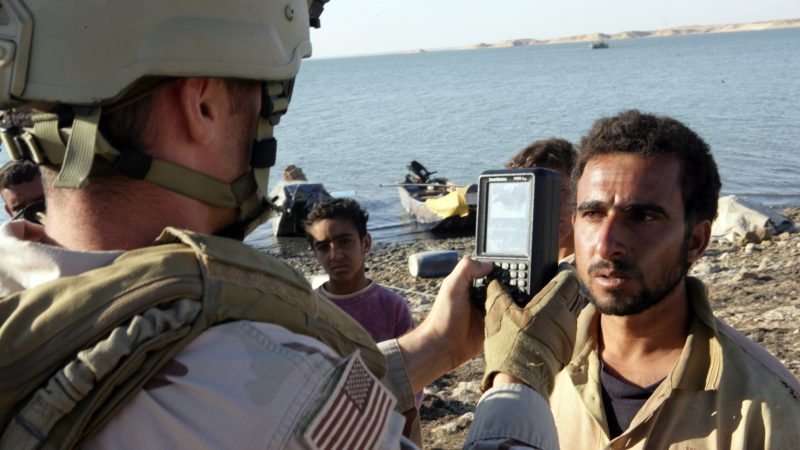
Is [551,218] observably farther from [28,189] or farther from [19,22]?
[28,189]

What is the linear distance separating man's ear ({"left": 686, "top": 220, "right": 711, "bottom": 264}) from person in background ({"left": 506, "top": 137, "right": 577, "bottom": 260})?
225 cm

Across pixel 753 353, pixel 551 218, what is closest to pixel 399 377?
pixel 551 218

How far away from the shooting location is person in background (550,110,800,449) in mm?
3225

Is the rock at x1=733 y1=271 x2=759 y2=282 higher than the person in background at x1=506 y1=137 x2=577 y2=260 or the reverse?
the reverse

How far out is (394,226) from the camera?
25531 millimetres

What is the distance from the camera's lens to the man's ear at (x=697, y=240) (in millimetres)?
3697

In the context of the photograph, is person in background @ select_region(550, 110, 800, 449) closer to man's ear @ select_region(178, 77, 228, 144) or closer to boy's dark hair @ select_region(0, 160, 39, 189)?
man's ear @ select_region(178, 77, 228, 144)

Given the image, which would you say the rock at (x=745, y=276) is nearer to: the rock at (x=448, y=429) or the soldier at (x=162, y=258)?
the rock at (x=448, y=429)

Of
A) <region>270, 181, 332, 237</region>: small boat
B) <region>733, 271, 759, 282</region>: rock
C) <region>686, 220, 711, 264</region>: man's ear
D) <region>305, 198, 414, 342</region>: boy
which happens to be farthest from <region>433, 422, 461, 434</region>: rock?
<region>270, 181, 332, 237</region>: small boat

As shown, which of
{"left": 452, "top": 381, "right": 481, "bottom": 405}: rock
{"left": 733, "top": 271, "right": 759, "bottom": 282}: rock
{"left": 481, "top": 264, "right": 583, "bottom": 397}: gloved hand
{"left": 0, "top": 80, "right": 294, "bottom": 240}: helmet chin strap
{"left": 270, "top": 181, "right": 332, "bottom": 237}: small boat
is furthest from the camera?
{"left": 270, "top": 181, "right": 332, "bottom": 237}: small boat

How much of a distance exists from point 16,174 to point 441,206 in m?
16.2

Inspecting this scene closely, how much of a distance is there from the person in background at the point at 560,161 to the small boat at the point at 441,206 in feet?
50.6

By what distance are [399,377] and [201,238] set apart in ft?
4.11

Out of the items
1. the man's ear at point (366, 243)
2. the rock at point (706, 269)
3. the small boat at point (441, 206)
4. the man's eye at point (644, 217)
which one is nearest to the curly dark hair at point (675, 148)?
the man's eye at point (644, 217)
